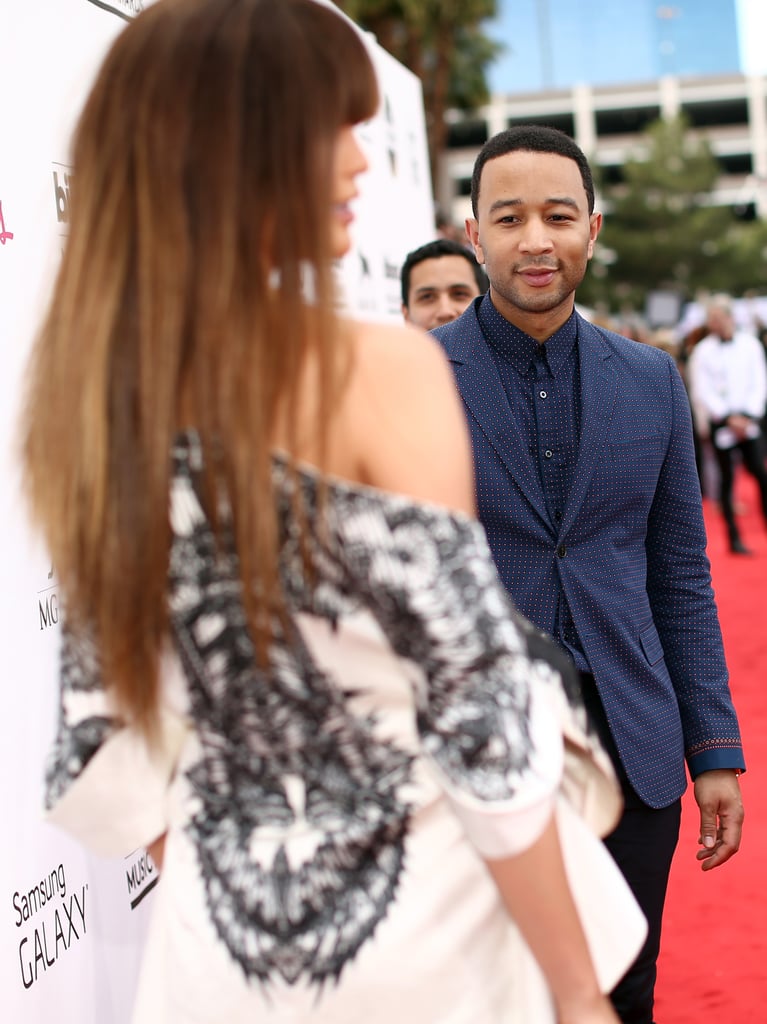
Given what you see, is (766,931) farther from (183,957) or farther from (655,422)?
(183,957)

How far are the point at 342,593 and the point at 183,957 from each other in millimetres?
424

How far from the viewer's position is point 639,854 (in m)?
2.16

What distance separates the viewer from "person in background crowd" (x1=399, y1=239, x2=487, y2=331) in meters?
4.23

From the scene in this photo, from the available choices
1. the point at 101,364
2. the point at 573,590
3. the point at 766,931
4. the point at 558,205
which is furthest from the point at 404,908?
the point at 766,931

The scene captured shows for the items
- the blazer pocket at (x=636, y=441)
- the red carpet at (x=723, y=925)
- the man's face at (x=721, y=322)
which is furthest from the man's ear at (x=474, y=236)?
the man's face at (x=721, y=322)

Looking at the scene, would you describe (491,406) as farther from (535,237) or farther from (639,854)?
(639,854)

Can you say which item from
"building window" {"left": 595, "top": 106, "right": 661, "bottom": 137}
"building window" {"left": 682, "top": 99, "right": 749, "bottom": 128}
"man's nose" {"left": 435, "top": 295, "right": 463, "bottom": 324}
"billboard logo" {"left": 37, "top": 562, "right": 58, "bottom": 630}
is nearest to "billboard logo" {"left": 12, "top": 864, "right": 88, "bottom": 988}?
"billboard logo" {"left": 37, "top": 562, "right": 58, "bottom": 630}

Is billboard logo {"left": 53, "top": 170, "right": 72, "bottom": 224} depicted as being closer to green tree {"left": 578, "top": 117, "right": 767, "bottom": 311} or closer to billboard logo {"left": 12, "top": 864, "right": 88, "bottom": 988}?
billboard logo {"left": 12, "top": 864, "right": 88, "bottom": 988}

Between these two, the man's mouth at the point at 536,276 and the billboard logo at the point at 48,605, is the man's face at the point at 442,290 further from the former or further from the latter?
the billboard logo at the point at 48,605

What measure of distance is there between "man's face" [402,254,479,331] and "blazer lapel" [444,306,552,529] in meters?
1.88

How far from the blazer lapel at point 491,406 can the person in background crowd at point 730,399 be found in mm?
8615

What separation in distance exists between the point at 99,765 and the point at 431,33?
26478mm

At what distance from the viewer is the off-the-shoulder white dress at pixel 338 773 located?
110cm

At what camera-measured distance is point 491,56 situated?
3228cm
